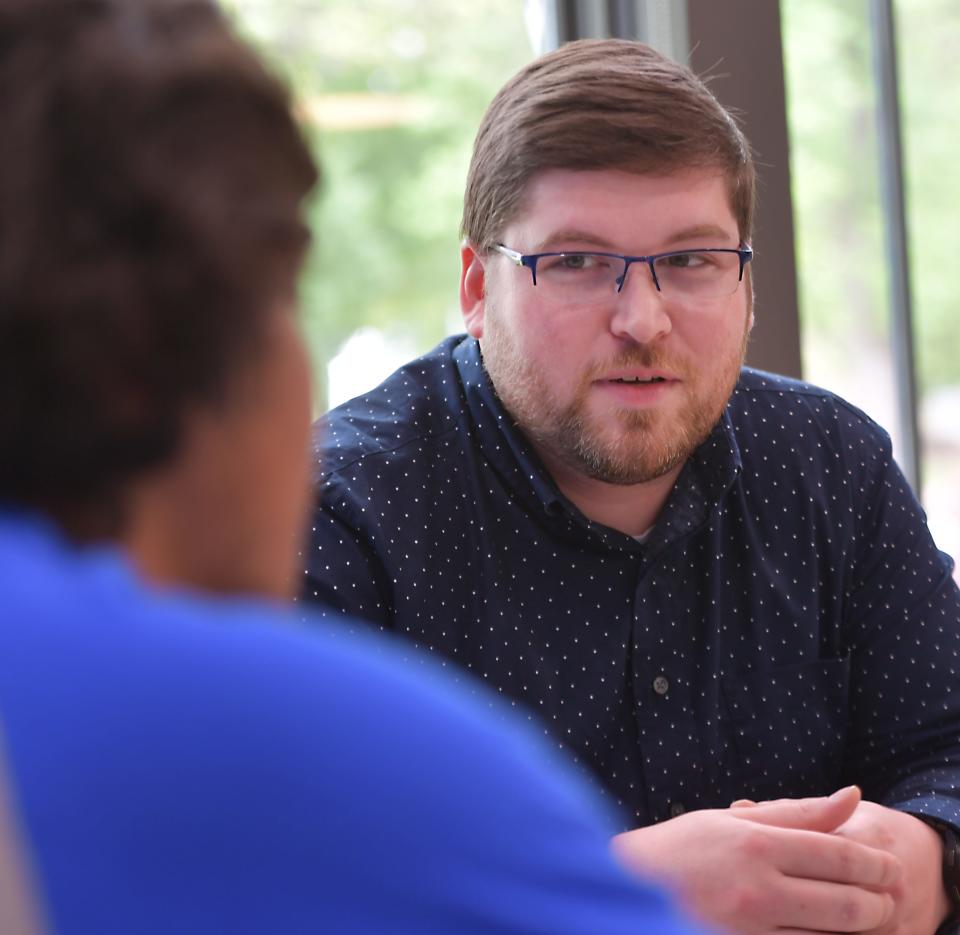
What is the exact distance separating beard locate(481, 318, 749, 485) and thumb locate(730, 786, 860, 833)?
395 mm

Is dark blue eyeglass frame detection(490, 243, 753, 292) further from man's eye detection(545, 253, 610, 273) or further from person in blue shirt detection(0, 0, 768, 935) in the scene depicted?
person in blue shirt detection(0, 0, 768, 935)

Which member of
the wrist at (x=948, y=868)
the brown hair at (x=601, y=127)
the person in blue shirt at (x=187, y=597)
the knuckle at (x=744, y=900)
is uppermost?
the brown hair at (x=601, y=127)

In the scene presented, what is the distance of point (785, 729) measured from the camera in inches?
60.2

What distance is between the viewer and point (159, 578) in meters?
0.54

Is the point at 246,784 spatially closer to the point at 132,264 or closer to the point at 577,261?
the point at 132,264

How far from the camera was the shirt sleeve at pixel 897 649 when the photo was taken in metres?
1.55

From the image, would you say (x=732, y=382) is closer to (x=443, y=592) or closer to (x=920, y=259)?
(x=443, y=592)

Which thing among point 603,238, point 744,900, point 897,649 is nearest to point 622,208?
point 603,238

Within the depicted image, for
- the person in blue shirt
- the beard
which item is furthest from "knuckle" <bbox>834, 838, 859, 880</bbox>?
the person in blue shirt

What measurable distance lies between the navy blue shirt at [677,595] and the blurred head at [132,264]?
879 mm

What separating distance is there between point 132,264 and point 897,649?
126 centimetres

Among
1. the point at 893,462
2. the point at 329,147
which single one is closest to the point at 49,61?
the point at 893,462

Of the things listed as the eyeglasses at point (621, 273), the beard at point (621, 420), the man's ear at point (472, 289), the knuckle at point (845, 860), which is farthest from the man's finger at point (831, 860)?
the man's ear at point (472, 289)

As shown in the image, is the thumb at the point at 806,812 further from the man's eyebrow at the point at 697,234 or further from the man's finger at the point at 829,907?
the man's eyebrow at the point at 697,234
